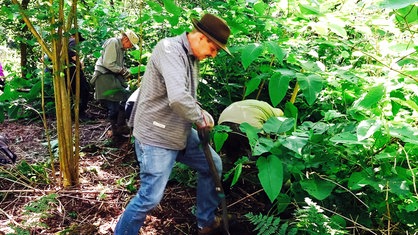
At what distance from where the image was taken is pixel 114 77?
508 cm

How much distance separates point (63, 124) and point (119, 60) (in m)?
2.11

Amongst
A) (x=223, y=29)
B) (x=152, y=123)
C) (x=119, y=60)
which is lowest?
(x=119, y=60)

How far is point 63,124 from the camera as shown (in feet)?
10.2

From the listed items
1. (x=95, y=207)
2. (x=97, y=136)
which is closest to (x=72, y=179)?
(x=95, y=207)

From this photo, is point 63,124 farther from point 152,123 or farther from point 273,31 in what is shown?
point 273,31

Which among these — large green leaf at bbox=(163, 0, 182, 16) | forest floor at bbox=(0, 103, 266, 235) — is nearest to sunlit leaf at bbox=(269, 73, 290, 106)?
forest floor at bbox=(0, 103, 266, 235)

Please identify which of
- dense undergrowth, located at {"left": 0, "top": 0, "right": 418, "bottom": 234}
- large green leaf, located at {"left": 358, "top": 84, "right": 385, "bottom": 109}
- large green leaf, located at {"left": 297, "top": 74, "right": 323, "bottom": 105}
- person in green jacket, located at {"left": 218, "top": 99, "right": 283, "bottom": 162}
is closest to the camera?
large green leaf, located at {"left": 358, "top": 84, "right": 385, "bottom": 109}

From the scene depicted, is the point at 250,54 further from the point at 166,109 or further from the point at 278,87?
the point at 166,109

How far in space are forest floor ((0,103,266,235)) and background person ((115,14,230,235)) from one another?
598 mm

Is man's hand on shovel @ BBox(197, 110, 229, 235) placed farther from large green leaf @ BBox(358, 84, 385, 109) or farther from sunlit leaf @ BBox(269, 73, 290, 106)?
large green leaf @ BBox(358, 84, 385, 109)

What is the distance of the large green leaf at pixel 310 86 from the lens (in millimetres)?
2322

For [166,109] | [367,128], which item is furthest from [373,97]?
[166,109]

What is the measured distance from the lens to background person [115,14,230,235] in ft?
7.43

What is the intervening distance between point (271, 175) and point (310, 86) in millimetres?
709
